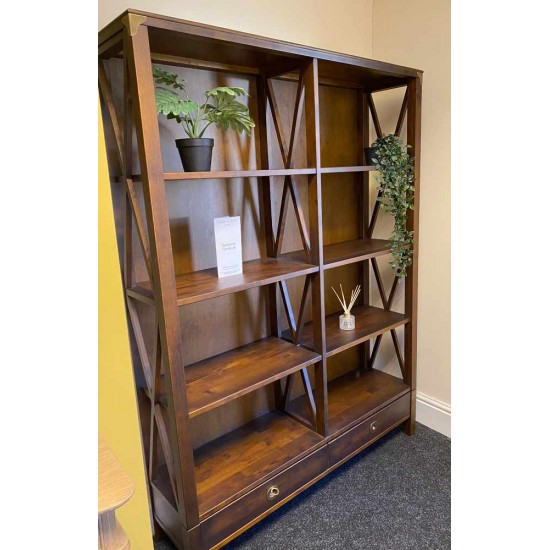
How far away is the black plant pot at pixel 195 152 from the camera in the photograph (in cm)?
145

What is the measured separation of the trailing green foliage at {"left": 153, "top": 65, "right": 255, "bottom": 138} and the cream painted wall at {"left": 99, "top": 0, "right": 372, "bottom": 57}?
244mm

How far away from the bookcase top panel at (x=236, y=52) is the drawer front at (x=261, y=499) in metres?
1.60

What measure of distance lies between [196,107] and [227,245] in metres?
0.50

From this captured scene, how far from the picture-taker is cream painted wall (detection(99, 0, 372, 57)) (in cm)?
155

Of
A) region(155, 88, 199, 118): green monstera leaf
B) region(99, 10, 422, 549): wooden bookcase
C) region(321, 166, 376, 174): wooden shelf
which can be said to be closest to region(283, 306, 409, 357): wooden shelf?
region(99, 10, 422, 549): wooden bookcase

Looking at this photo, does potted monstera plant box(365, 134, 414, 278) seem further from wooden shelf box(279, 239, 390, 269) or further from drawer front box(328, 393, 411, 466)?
drawer front box(328, 393, 411, 466)

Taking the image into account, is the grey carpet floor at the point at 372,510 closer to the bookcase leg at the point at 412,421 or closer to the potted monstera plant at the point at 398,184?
the bookcase leg at the point at 412,421

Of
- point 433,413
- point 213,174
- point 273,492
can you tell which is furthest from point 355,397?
point 213,174

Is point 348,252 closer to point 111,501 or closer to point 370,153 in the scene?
point 370,153

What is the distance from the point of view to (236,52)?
154cm

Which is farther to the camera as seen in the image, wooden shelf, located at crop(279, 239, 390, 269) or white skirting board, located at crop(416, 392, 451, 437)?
white skirting board, located at crop(416, 392, 451, 437)

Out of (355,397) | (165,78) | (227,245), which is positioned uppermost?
(165,78)

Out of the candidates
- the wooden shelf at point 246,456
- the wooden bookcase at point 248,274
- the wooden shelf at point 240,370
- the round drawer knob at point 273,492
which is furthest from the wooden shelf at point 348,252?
the round drawer knob at point 273,492
